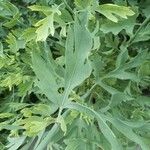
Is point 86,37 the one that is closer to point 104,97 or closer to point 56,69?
point 56,69

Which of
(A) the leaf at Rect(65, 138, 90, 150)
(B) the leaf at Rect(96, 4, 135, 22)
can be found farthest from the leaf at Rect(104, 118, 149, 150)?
(B) the leaf at Rect(96, 4, 135, 22)

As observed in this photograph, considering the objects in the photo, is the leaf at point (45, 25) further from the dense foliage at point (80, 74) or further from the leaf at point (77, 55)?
the leaf at point (77, 55)

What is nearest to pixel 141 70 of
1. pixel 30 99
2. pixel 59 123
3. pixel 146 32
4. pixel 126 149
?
pixel 146 32

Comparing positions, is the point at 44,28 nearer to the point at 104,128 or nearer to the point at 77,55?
the point at 77,55

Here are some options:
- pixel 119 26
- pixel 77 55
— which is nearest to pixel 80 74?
pixel 77 55

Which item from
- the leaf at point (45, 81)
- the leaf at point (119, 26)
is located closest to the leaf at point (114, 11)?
the leaf at point (119, 26)

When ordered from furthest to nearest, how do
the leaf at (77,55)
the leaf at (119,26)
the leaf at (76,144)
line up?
the leaf at (119,26)
the leaf at (76,144)
the leaf at (77,55)

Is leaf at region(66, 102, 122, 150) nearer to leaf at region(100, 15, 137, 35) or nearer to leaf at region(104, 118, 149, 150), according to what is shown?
leaf at region(104, 118, 149, 150)

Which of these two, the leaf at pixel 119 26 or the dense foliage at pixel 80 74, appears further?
the leaf at pixel 119 26

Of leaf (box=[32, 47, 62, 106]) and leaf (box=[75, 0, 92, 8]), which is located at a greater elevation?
leaf (box=[75, 0, 92, 8])
